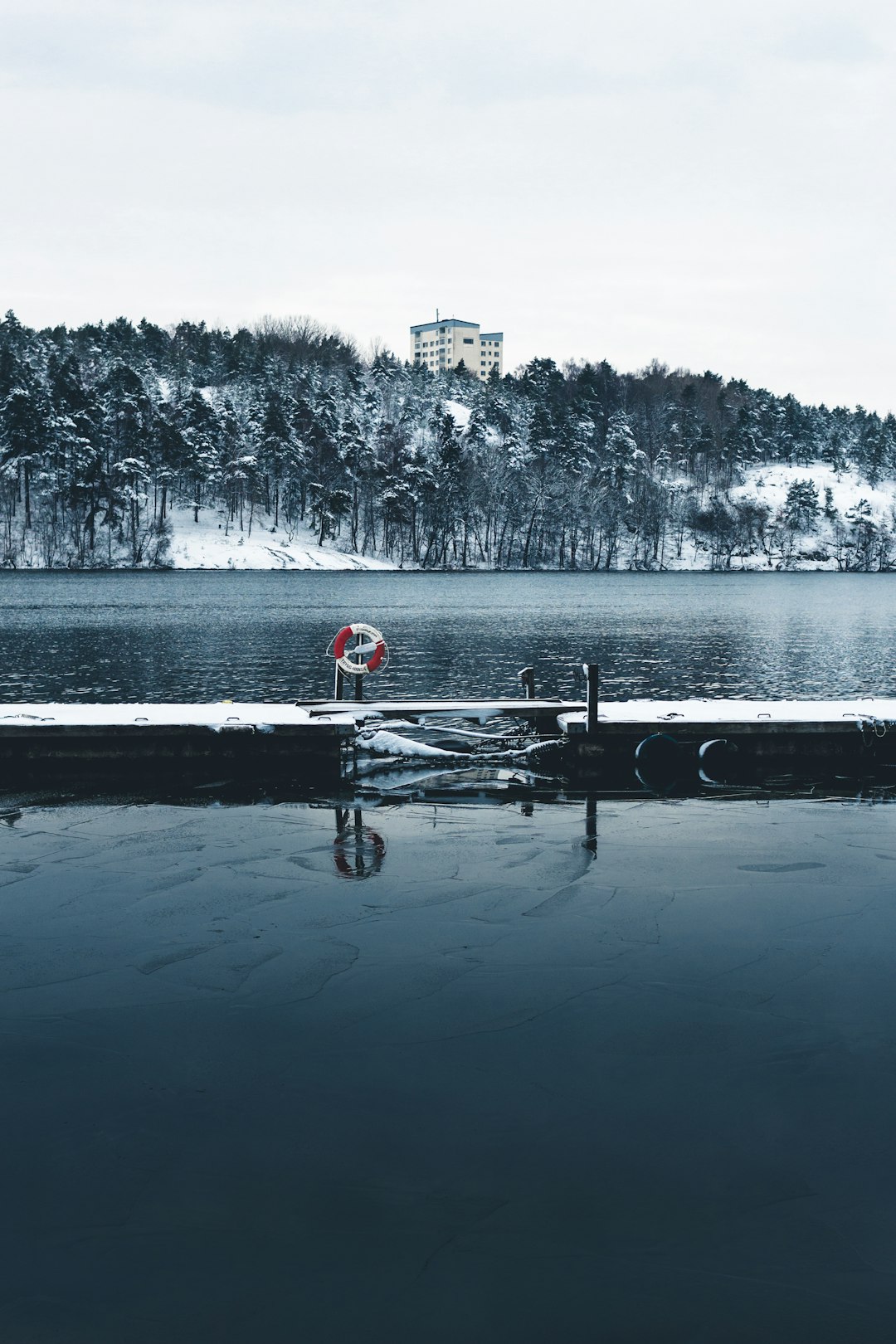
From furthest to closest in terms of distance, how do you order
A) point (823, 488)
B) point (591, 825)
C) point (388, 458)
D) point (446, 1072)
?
1. point (823, 488)
2. point (388, 458)
3. point (591, 825)
4. point (446, 1072)

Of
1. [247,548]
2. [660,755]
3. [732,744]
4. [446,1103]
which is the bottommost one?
[446,1103]

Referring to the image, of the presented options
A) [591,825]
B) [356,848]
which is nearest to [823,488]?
[591,825]

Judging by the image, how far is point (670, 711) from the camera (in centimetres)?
1831

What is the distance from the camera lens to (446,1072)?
7012 millimetres

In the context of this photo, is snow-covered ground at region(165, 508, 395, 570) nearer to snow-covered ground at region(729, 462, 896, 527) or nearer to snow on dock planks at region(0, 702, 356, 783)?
snow-covered ground at region(729, 462, 896, 527)

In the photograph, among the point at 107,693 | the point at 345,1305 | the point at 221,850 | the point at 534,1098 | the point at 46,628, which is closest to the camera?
the point at 345,1305

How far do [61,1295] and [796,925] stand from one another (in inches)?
270

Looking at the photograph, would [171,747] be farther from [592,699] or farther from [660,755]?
[660,755]

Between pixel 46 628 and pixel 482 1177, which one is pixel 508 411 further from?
pixel 482 1177

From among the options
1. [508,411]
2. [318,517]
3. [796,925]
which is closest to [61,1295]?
[796,925]

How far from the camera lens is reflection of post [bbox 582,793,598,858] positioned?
41.7 feet

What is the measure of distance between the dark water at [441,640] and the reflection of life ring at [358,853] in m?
15.6

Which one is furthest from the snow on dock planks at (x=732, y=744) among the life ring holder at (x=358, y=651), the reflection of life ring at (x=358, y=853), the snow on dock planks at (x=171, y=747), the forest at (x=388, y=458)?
the forest at (x=388, y=458)

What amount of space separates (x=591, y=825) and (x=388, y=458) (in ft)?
449
